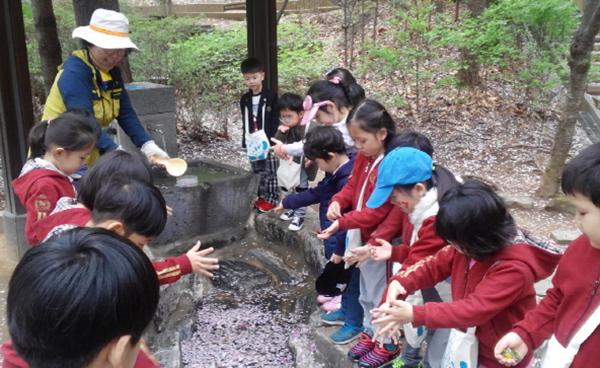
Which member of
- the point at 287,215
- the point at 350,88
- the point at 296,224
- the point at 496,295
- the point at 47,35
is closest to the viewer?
the point at 496,295

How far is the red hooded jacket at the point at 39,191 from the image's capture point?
2676mm

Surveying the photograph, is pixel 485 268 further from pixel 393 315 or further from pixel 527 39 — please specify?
pixel 527 39

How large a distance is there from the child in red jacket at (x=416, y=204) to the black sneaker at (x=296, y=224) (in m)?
2.22

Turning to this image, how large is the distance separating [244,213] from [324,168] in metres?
2.05

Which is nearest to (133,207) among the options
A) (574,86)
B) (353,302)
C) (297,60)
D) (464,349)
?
(464,349)

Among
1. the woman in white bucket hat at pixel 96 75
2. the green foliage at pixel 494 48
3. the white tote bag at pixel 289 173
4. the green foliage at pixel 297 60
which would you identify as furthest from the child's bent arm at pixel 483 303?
the green foliage at pixel 297 60

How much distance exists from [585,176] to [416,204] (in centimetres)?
85

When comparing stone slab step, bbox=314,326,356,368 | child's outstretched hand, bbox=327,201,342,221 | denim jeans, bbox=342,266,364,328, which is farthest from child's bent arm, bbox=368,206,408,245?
stone slab step, bbox=314,326,356,368

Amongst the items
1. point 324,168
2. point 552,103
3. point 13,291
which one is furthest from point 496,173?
point 13,291

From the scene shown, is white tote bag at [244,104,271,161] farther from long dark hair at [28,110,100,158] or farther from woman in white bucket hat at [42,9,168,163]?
long dark hair at [28,110,100,158]

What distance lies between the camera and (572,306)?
1775 millimetres

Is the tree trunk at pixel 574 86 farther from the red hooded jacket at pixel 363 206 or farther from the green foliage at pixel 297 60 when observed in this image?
the green foliage at pixel 297 60

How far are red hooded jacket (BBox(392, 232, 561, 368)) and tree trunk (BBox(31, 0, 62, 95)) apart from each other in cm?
613

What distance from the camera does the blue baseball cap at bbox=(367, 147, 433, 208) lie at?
2406 millimetres
